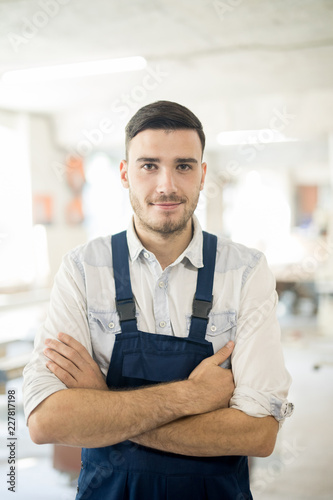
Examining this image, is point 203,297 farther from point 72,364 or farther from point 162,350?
point 72,364

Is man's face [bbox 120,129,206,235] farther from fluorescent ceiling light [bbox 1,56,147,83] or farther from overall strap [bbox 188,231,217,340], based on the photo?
fluorescent ceiling light [bbox 1,56,147,83]

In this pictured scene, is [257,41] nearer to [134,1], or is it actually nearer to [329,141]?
[134,1]

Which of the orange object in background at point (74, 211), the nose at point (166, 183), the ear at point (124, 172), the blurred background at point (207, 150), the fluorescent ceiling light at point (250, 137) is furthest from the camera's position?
the orange object in background at point (74, 211)

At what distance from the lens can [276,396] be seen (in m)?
1.31

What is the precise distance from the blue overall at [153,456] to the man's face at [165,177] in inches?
7.0

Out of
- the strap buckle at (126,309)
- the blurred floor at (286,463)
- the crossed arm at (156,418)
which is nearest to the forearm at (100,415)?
the crossed arm at (156,418)

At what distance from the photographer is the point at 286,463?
3.04 m

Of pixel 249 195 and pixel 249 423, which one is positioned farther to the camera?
pixel 249 195

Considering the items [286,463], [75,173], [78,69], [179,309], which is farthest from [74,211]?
[179,309]

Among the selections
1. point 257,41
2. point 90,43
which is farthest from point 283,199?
point 90,43

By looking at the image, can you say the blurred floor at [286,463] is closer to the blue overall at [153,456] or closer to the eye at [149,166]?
the blue overall at [153,456]

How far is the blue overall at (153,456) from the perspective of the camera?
1342 millimetres

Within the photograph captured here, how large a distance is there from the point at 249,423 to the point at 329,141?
203 inches

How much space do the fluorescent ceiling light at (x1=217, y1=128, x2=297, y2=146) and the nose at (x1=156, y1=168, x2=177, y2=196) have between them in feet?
14.3
